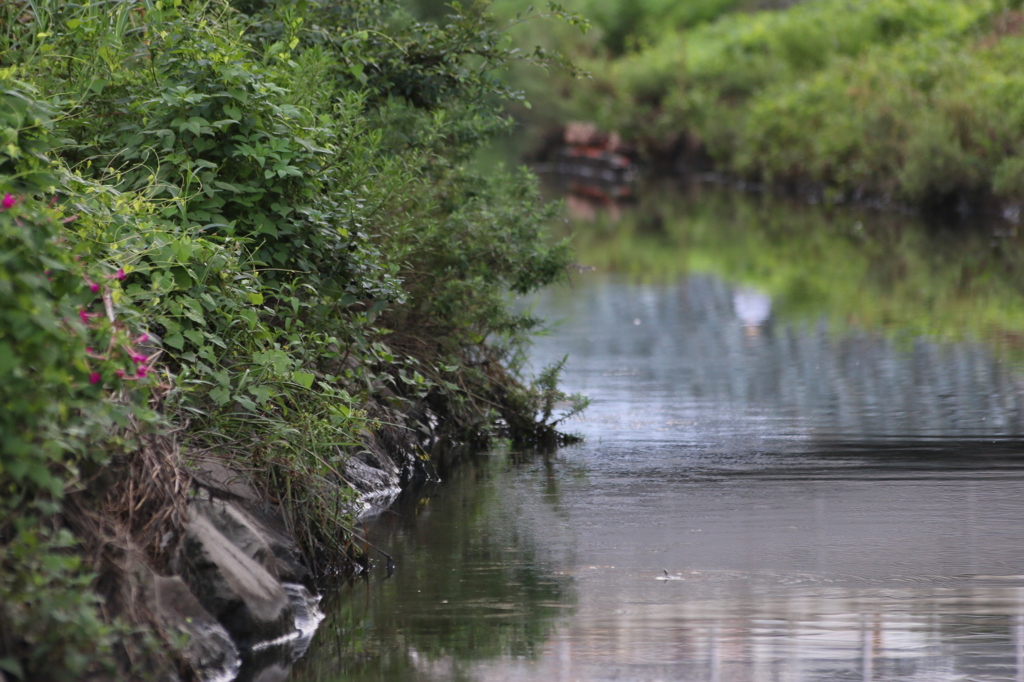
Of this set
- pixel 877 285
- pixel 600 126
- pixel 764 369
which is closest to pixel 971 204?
pixel 877 285

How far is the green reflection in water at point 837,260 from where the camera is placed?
14.5 meters

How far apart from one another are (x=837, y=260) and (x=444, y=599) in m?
13.9

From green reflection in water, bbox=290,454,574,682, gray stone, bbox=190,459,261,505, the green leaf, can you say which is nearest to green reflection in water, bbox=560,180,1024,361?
green reflection in water, bbox=290,454,574,682

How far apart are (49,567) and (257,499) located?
2034 millimetres

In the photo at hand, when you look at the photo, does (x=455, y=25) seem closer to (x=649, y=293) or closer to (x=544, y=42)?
(x=649, y=293)

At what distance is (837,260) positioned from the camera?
19406 millimetres

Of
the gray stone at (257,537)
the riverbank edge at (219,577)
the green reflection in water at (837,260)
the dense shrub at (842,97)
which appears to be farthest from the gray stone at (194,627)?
the dense shrub at (842,97)

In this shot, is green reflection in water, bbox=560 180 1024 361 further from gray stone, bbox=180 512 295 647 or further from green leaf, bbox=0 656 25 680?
green leaf, bbox=0 656 25 680

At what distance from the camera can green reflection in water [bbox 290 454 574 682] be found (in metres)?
5.82

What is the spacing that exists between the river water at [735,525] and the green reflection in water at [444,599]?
0.01 metres

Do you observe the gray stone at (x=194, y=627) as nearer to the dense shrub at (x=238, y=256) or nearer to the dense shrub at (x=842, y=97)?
the dense shrub at (x=238, y=256)

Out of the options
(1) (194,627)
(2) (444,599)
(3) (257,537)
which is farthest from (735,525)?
(1) (194,627)

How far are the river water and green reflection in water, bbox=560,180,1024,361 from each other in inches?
8.2

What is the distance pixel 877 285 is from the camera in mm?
16797
